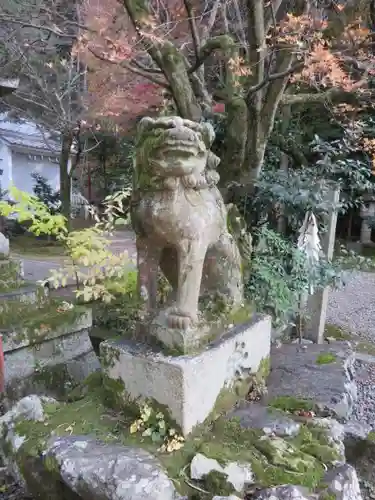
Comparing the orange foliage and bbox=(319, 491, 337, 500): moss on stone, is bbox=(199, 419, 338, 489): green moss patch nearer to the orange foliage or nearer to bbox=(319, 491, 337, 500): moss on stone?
bbox=(319, 491, 337, 500): moss on stone

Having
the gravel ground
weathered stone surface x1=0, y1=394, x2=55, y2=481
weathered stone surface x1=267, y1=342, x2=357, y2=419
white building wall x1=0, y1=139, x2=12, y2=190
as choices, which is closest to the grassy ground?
white building wall x1=0, y1=139, x2=12, y2=190

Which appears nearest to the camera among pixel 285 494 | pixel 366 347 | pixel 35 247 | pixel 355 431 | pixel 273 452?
pixel 285 494

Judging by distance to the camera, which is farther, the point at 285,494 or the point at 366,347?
the point at 366,347

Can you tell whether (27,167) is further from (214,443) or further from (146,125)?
(214,443)

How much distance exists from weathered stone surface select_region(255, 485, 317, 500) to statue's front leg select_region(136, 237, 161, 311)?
94cm

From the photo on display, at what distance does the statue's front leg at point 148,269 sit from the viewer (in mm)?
2068

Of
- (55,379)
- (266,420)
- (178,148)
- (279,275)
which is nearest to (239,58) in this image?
(279,275)

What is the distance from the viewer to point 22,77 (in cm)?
966

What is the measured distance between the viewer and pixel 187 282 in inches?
76.2

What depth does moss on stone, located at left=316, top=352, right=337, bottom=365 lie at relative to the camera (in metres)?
2.93

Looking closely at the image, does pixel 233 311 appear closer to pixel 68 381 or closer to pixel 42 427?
pixel 42 427

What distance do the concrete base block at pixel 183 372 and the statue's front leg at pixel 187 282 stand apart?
0.56ft

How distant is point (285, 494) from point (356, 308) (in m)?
5.83

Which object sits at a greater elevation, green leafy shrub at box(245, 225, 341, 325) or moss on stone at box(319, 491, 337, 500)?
green leafy shrub at box(245, 225, 341, 325)
